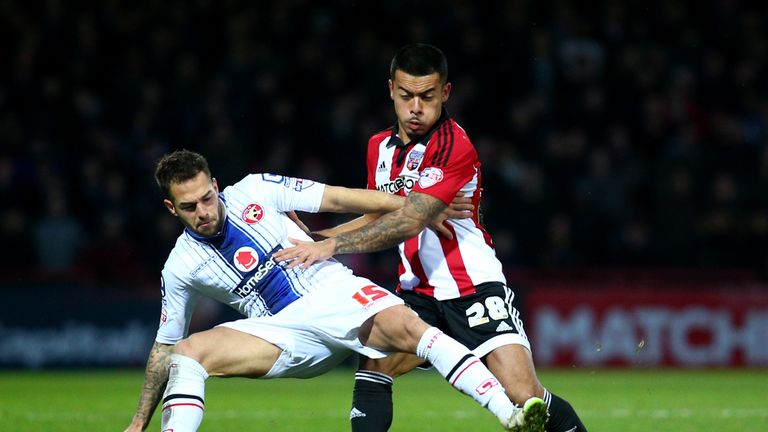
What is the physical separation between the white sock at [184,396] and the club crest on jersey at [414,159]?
56.8 inches

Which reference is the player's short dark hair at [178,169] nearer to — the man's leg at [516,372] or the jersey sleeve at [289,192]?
the jersey sleeve at [289,192]

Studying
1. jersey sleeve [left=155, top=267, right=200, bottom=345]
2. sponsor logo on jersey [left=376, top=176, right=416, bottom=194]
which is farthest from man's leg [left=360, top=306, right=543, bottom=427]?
jersey sleeve [left=155, top=267, right=200, bottom=345]

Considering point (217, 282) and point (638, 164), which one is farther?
point (638, 164)

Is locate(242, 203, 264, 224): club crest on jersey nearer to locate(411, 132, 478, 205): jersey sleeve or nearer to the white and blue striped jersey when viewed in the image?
the white and blue striped jersey

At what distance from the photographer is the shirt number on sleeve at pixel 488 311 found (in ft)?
18.6

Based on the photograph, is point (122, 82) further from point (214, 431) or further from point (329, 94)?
point (214, 431)

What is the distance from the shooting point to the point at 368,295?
541cm

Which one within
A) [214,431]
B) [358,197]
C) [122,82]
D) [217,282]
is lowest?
[214,431]

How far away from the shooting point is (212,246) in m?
5.49

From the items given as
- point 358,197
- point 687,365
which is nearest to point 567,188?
point 687,365

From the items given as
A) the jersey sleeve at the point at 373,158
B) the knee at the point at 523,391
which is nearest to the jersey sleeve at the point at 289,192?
the jersey sleeve at the point at 373,158

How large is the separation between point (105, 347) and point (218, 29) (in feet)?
13.8

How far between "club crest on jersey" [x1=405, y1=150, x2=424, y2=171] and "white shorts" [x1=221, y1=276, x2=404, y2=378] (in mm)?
666

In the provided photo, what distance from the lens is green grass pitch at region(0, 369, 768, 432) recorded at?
769 cm
